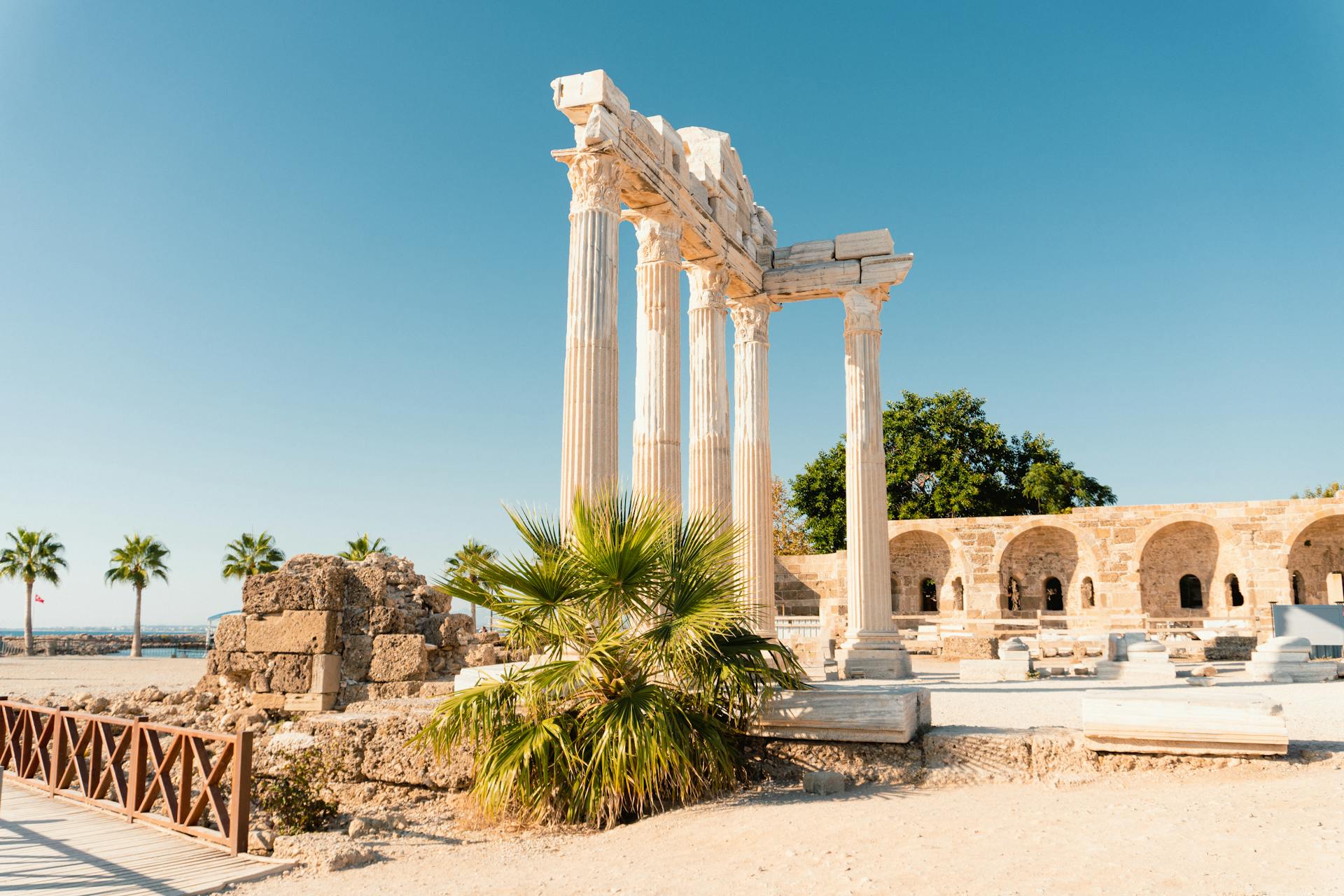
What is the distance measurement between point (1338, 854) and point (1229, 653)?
52.4 ft

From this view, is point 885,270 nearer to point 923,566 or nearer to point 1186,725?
point 1186,725

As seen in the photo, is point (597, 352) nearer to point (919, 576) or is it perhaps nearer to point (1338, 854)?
point (1338, 854)

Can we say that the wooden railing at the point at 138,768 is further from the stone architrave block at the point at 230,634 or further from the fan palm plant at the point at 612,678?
the stone architrave block at the point at 230,634

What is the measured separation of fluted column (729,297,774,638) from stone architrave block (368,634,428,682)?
15.3ft

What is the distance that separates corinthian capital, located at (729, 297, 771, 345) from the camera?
50.8 ft

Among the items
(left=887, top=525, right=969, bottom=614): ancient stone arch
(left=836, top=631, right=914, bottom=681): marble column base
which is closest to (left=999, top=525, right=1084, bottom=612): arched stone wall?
(left=887, top=525, right=969, bottom=614): ancient stone arch

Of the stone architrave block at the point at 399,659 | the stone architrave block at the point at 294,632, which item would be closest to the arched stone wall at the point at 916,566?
the stone architrave block at the point at 399,659

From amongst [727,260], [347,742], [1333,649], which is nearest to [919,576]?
[1333,649]

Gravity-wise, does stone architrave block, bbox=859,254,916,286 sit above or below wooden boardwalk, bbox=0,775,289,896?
above

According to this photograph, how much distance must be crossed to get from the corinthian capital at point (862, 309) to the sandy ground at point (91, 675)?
11.8 meters

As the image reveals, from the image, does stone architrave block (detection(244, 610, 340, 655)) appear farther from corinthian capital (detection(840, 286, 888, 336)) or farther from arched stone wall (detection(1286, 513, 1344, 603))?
arched stone wall (detection(1286, 513, 1344, 603))

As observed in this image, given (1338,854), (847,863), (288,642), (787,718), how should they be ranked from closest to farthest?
1. (1338,854)
2. (847,863)
3. (787,718)
4. (288,642)

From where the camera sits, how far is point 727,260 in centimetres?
1423

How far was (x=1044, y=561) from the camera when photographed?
32656mm
